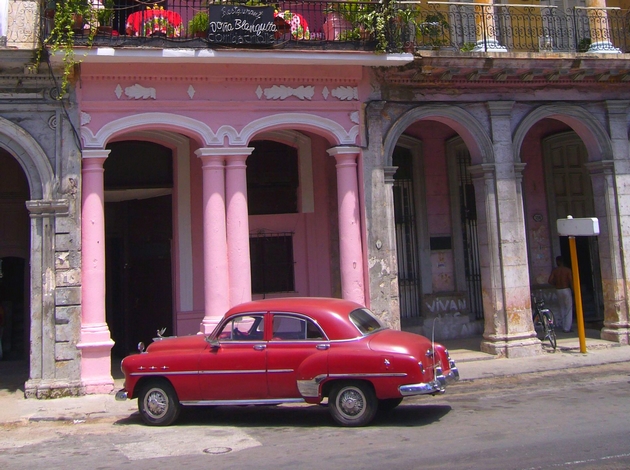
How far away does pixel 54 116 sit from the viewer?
35.4ft

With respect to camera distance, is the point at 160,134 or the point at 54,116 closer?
the point at 54,116

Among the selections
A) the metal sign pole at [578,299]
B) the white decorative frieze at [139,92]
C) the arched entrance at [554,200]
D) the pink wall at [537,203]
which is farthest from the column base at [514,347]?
the white decorative frieze at [139,92]

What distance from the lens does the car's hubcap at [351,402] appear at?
7.50 m

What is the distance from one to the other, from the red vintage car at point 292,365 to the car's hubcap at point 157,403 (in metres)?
0.01

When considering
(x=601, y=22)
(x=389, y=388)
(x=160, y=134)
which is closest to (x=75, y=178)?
(x=160, y=134)

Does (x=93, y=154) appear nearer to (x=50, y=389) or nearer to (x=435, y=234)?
(x=50, y=389)

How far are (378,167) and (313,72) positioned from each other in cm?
207

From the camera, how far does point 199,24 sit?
11188mm

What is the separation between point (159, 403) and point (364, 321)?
2711mm

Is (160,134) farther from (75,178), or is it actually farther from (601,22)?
(601,22)

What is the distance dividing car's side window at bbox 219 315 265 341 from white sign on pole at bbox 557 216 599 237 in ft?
22.4

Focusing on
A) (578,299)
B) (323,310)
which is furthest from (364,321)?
(578,299)

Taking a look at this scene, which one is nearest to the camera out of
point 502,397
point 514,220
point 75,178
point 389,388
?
point 389,388

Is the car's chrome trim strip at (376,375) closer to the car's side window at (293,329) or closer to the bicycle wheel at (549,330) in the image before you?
the car's side window at (293,329)
